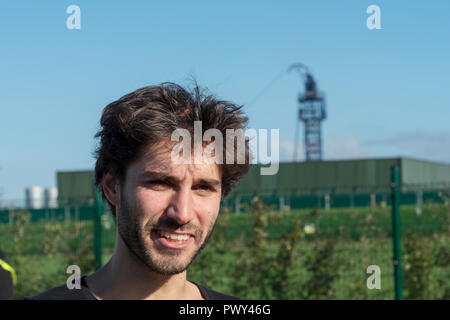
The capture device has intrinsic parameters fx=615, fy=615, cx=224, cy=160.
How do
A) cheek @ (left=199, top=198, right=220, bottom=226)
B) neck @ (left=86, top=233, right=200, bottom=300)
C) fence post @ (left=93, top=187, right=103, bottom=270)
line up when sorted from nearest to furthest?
cheek @ (left=199, top=198, right=220, bottom=226) < neck @ (left=86, top=233, right=200, bottom=300) < fence post @ (left=93, top=187, right=103, bottom=270)

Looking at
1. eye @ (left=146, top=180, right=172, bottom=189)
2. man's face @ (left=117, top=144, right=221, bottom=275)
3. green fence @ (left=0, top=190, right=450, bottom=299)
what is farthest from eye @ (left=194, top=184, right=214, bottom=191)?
green fence @ (left=0, top=190, right=450, bottom=299)

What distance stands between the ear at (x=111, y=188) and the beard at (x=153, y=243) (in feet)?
0.37

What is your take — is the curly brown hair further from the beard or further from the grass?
the grass

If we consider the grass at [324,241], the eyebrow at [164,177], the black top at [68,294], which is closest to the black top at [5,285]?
the black top at [68,294]

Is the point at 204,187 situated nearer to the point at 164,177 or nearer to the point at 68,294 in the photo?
the point at 164,177

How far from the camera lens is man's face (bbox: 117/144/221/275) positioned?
232 cm

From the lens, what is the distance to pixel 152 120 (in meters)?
2.48

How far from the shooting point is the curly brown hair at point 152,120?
8.14 feet

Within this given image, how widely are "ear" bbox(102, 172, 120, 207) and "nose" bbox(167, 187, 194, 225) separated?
1.05 ft

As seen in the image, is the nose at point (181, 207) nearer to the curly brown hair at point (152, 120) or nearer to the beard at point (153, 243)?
the beard at point (153, 243)

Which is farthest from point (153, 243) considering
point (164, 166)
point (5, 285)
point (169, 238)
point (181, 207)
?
point (5, 285)

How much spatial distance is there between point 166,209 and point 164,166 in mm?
169

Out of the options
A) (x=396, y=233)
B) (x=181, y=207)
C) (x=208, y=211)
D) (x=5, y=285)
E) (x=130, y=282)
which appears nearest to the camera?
(x=181, y=207)
